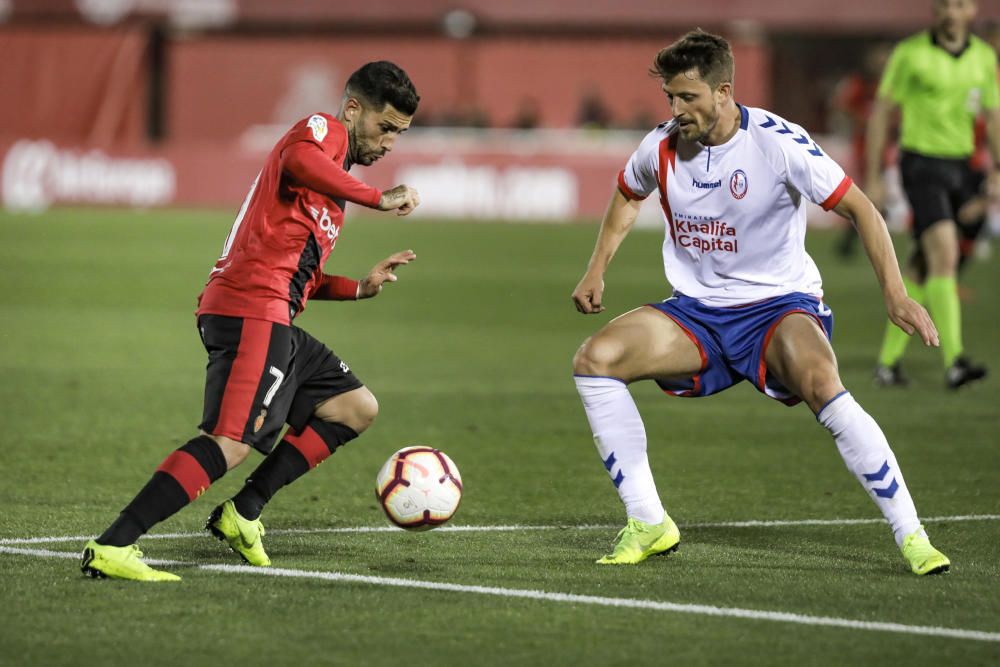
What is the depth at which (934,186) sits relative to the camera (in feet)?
37.9

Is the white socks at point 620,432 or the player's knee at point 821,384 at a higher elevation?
the player's knee at point 821,384

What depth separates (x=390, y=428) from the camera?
9.95m

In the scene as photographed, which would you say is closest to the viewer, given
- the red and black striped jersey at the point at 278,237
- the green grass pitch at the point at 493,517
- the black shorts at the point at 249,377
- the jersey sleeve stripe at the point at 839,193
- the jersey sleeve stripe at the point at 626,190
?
the green grass pitch at the point at 493,517

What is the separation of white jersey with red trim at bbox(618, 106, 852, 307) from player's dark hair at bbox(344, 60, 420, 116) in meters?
1.00

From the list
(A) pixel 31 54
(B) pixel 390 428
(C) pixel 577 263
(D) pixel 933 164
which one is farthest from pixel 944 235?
(A) pixel 31 54

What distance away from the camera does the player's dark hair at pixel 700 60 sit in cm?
625

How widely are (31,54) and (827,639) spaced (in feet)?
128

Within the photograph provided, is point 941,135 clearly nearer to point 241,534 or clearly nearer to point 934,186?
point 934,186

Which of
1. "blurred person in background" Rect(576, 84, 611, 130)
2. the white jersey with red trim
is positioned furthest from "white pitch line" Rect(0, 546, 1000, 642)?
"blurred person in background" Rect(576, 84, 611, 130)

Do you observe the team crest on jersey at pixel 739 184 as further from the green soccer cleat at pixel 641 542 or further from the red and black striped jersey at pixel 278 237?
the red and black striped jersey at pixel 278 237

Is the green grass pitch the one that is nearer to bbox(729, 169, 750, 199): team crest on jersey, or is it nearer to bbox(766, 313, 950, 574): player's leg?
bbox(766, 313, 950, 574): player's leg

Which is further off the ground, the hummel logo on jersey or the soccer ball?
the hummel logo on jersey

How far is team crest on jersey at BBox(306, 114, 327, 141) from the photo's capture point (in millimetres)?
5953

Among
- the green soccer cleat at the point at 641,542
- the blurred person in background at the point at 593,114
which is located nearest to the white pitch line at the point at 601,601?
the green soccer cleat at the point at 641,542
